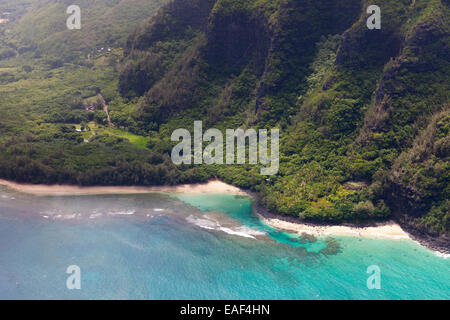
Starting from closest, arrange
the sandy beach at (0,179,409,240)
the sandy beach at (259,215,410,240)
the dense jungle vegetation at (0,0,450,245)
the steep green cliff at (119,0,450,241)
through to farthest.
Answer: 1. the sandy beach at (259,215,410,240)
2. the steep green cliff at (119,0,450,241)
3. the dense jungle vegetation at (0,0,450,245)
4. the sandy beach at (0,179,409,240)

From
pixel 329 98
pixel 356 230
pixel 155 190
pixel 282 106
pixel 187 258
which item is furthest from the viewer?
pixel 282 106

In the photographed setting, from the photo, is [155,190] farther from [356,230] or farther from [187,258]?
[356,230]

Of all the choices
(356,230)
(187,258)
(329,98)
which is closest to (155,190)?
(187,258)

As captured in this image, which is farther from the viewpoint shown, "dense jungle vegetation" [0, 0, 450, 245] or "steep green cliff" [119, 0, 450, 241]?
"dense jungle vegetation" [0, 0, 450, 245]

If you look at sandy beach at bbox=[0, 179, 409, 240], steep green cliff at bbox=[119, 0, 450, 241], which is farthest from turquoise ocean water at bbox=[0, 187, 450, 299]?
steep green cliff at bbox=[119, 0, 450, 241]

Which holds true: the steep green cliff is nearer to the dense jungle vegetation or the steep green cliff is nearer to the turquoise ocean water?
the dense jungle vegetation

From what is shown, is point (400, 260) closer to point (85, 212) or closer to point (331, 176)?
point (331, 176)

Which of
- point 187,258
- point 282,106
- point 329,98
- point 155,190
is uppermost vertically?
point 329,98

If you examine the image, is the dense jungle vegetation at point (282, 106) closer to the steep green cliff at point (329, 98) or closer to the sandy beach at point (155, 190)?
the steep green cliff at point (329, 98)
